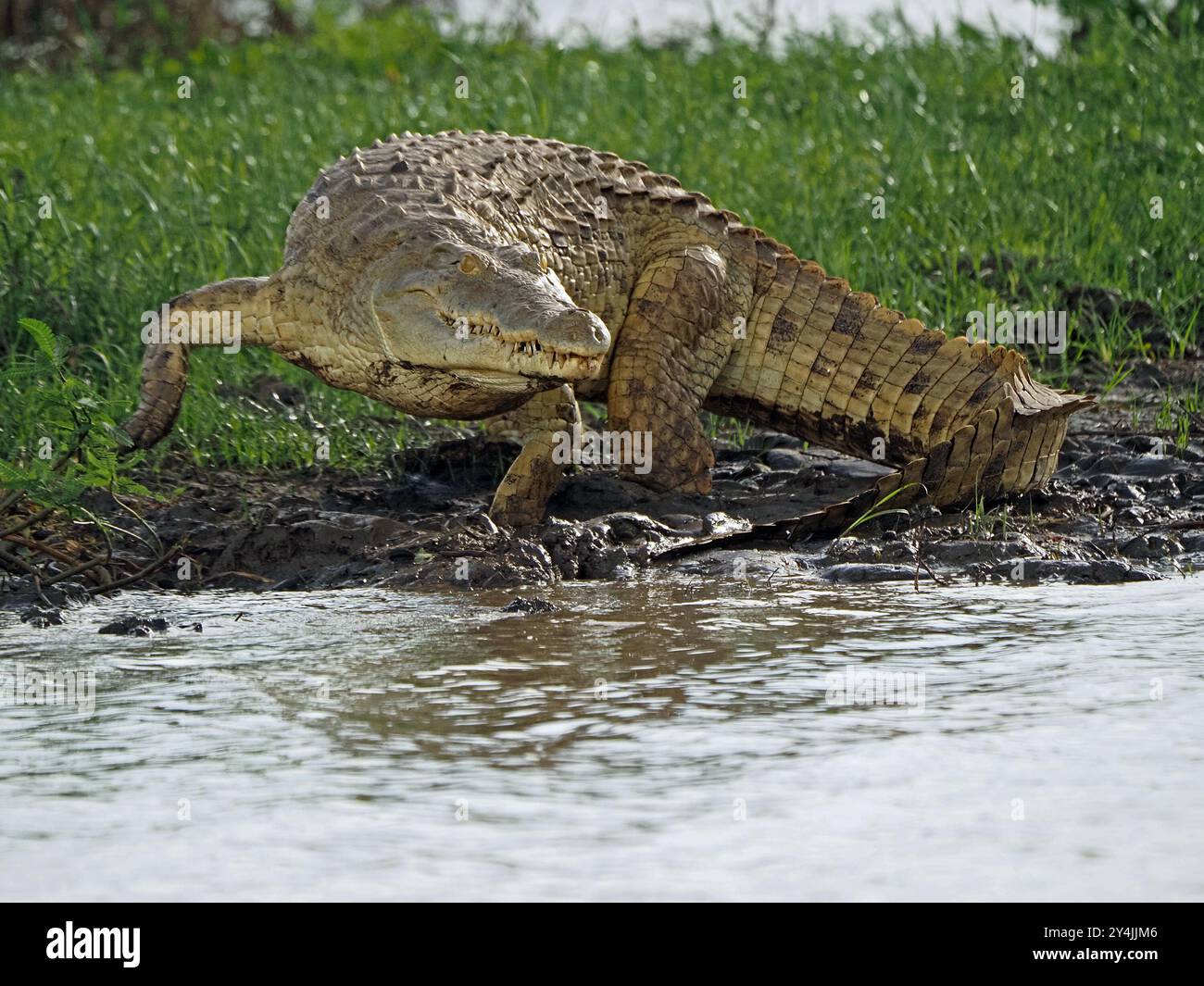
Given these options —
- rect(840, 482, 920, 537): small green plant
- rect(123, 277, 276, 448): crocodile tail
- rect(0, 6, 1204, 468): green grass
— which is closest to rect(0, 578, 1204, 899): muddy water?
rect(840, 482, 920, 537): small green plant

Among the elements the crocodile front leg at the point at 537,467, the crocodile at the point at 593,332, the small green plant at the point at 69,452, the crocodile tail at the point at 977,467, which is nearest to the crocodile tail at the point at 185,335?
the crocodile at the point at 593,332

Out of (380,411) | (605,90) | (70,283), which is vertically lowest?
(380,411)

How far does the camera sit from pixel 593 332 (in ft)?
14.3

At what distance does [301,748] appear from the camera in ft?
9.51

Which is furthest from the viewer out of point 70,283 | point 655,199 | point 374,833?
point 70,283

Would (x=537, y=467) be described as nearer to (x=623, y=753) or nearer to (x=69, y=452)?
(x=69, y=452)

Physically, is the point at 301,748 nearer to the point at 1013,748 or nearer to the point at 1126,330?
the point at 1013,748

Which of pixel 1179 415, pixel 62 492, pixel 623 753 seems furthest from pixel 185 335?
pixel 1179 415

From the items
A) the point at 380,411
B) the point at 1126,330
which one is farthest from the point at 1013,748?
the point at 1126,330

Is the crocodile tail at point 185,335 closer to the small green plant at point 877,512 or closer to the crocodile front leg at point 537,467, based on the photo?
the crocodile front leg at point 537,467

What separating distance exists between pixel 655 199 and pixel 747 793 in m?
3.42

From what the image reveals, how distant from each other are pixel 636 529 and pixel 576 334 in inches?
29.7

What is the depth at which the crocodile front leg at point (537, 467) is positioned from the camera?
4996 mm

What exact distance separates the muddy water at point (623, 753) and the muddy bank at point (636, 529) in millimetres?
344
